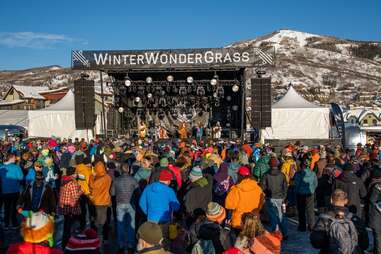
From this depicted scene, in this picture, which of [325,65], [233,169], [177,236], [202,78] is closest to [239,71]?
[202,78]

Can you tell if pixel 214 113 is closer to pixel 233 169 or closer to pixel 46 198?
pixel 233 169

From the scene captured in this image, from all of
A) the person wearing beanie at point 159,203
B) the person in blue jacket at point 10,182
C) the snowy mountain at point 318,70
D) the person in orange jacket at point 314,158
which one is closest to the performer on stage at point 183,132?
the person in orange jacket at point 314,158

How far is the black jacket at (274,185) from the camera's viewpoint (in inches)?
268

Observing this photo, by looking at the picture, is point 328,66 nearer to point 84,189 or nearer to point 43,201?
point 84,189

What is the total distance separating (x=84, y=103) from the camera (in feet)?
65.9

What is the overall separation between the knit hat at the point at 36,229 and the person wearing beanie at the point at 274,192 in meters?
4.04

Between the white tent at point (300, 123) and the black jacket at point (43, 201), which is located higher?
the white tent at point (300, 123)

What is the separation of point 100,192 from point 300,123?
17.4 m

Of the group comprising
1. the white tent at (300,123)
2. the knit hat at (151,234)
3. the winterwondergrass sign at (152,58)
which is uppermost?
the winterwondergrass sign at (152,58)

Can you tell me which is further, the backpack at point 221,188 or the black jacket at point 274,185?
the black jacket at point 274,185

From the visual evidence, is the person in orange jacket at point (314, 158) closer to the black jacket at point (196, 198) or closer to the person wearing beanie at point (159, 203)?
the black jacket at point (196, 198)

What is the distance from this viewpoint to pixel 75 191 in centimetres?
627

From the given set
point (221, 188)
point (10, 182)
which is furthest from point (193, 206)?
point (10, 182)

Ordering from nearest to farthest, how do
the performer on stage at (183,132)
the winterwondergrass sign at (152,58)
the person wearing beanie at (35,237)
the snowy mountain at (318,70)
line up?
the person wearing beanie at (35,237) → the winterwondergrass sign at (152,58) → the performer on stage at (183,132) → the snowy mountain at (318,70)
